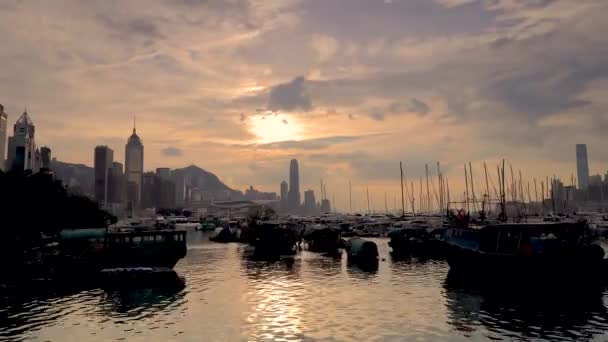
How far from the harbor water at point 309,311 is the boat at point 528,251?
1.81m

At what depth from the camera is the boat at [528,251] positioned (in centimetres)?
3984

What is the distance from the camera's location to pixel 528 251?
41469 mm

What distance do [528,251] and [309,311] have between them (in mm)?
21887

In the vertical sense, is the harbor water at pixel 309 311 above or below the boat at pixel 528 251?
below

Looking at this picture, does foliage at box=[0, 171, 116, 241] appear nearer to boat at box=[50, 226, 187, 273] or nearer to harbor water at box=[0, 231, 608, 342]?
boat at box=[50, 226, 187, 273]

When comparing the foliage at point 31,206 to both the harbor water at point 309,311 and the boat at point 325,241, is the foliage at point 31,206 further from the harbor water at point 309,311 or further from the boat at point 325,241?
the boat at point 325,241

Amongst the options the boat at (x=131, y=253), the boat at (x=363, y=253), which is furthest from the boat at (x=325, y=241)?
the boat at (x=131, y=253)

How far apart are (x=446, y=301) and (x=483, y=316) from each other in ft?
17.2

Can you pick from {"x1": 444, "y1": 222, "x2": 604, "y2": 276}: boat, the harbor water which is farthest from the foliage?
{"x1": 444, "y1": 222, "x2": 604, "y2": 276}: boat

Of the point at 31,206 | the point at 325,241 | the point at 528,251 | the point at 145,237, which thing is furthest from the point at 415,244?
the point at 31,206

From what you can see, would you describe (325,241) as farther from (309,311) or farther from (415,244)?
(309,311)

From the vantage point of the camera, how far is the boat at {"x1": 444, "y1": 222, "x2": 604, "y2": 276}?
3984 centimetres

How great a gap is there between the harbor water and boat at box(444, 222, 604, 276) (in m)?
1.81

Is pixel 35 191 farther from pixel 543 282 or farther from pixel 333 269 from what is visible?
pixel 543 282
